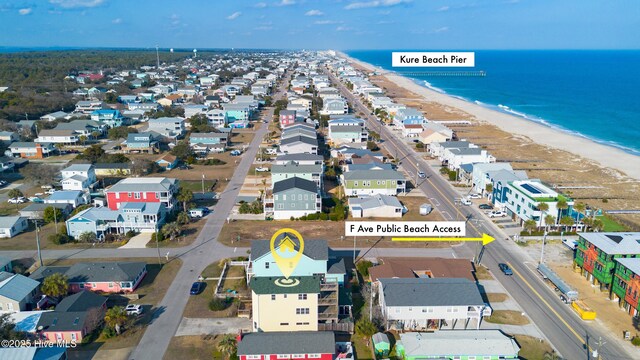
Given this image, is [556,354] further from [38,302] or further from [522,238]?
[38,302]

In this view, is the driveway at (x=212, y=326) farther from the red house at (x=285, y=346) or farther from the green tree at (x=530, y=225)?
the green tree at (x=530, y=225)

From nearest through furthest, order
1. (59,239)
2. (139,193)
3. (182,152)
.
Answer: (59,239) → (139,193) → (182,152)

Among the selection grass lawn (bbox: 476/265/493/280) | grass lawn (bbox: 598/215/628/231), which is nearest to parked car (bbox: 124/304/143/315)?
grass lawn (bbox: 476/265/493/280)

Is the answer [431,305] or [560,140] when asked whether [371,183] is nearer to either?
[431,305]

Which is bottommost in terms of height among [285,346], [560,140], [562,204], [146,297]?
[146,297]

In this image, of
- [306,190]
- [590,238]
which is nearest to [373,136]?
[306,190]

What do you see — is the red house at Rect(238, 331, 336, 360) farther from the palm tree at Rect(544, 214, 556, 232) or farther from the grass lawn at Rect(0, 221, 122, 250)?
the palm tree at Rect(544, 214, 556, 232)

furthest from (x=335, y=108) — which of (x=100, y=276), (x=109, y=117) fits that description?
(x=100, y=276)
